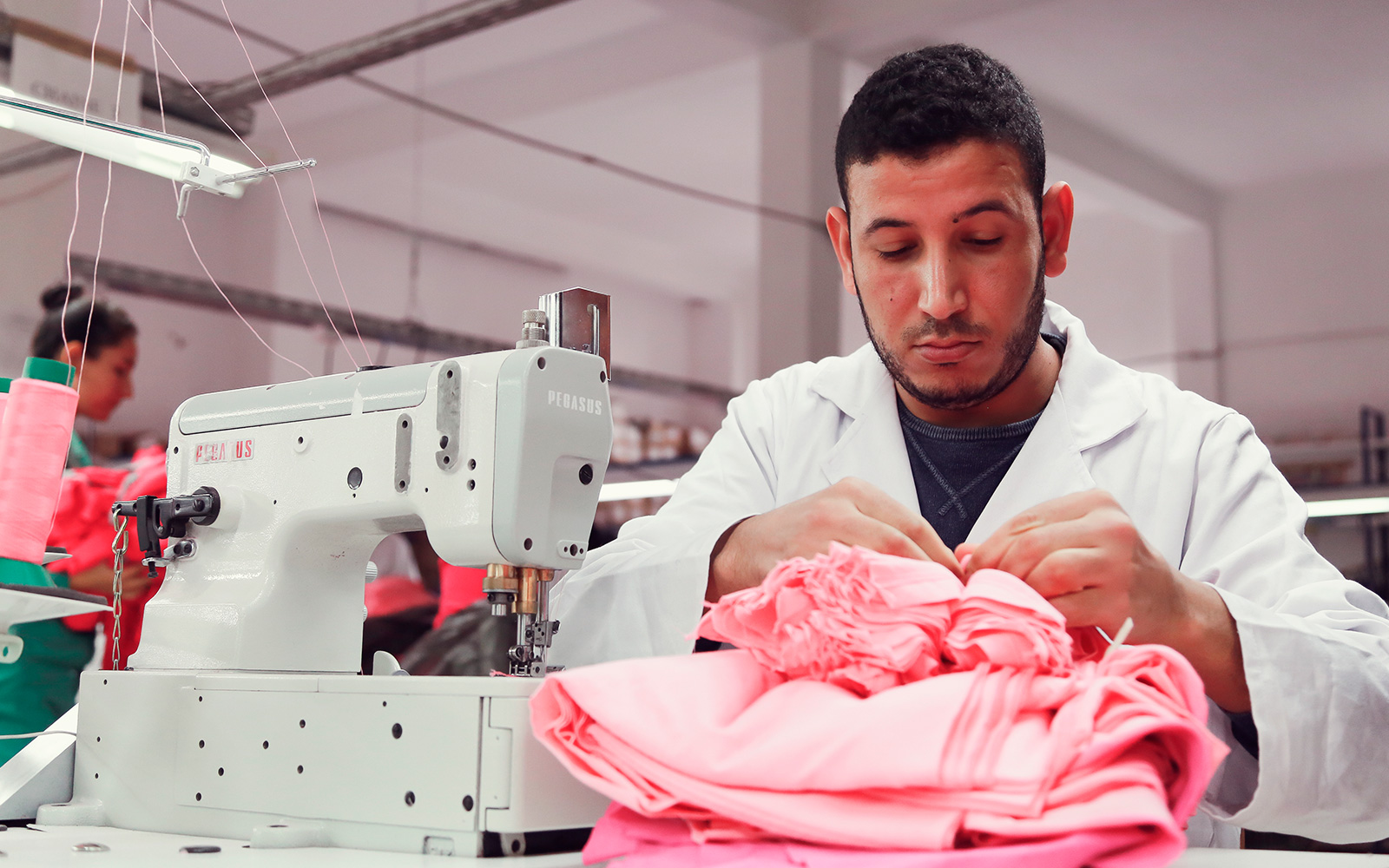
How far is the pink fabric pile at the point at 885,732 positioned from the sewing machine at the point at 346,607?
144 mm

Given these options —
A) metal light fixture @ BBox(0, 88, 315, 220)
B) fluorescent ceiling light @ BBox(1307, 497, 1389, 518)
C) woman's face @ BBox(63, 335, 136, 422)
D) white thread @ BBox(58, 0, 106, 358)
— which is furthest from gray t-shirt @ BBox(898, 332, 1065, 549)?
fluorescent ceiling light @ BBox(1307, 497, 1389, 518)

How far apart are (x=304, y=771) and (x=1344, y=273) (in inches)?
149

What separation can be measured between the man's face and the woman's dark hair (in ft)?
7.16

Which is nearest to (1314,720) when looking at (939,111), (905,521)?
(905,521)

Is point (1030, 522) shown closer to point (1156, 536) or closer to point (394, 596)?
point (1156, 536)

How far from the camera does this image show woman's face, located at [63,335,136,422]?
3084 millimetres

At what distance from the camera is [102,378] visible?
3.18 meters

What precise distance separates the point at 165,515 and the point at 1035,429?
1.05 metres

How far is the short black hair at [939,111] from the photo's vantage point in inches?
49.9

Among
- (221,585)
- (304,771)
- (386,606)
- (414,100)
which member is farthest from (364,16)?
(304,771)

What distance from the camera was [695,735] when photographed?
79 cm

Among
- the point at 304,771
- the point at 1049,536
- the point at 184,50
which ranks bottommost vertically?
the point at 304,771

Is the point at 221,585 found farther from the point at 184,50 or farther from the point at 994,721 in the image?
the point at 184,50

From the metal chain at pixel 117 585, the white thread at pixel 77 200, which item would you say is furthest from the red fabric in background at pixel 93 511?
the metal chain at pixel 117 585
